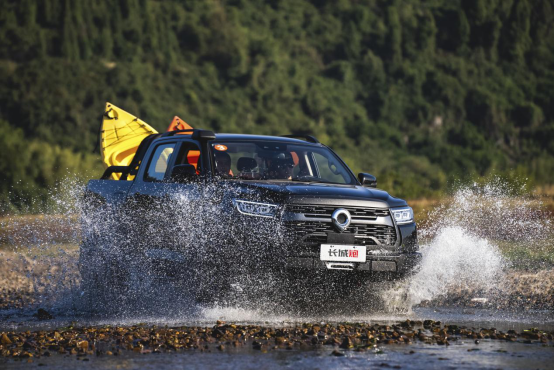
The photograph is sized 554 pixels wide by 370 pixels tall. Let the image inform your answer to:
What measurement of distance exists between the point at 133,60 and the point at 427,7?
2680 centimetres

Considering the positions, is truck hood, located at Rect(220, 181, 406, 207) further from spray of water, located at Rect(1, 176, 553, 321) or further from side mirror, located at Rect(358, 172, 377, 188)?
side mirror, located at Rect(358, 172, 377, 188)

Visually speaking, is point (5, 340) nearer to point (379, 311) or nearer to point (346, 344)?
point (346, 344)

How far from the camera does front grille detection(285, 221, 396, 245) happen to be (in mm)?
9172

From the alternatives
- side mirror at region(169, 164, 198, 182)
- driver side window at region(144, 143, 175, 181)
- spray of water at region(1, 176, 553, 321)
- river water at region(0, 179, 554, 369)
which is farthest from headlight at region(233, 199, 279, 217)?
driver side window at region(144, 143, 175, 181)

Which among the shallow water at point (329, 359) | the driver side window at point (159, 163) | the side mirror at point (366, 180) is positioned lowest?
the shallow water at point (329, 359)

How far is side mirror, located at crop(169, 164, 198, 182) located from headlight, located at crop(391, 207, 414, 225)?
Answer: 2.02 metres

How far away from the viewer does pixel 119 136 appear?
23469 mm

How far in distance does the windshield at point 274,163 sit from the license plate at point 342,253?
132cm

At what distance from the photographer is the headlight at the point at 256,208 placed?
9.11 m

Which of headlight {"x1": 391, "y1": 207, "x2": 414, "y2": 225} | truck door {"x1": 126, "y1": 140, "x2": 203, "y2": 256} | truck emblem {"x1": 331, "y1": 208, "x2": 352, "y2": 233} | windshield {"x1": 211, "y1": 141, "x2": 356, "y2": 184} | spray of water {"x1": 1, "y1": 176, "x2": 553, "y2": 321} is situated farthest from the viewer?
windshield {"x1": 211, "y1": 141, "x2": 356, "y2": 184}

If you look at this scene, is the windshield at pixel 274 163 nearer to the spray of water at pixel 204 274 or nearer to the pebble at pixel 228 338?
the spray of water at pixel 204 274

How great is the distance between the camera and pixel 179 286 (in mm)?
9398

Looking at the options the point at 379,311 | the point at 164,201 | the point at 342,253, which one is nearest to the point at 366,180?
the point at 379,311

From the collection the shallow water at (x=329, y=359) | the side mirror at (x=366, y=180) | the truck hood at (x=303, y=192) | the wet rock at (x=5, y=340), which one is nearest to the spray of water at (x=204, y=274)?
the truck hood at (x=303, y=192)
